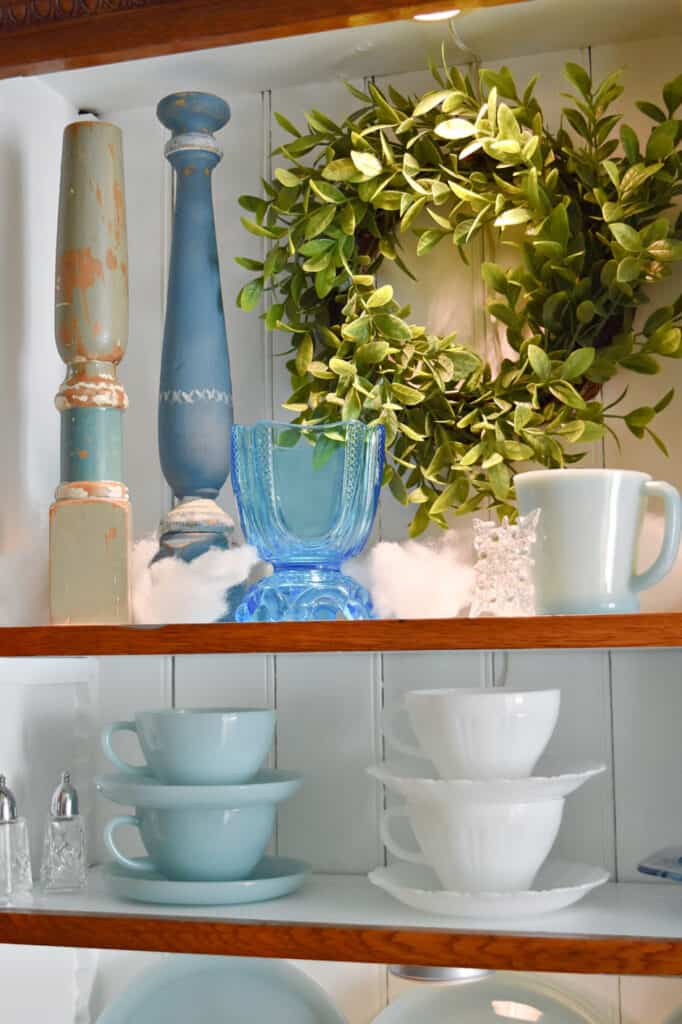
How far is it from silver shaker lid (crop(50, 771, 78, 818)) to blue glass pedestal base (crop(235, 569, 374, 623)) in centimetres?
25

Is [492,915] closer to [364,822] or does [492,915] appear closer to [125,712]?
[364,822]

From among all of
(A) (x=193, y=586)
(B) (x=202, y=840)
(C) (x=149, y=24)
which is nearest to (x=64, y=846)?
(B) (x=202, y=840)

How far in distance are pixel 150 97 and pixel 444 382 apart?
1.71ft

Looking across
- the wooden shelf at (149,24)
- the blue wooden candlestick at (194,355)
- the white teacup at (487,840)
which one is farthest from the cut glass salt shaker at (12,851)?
the wooden shelf at (149,24)

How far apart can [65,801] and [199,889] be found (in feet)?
0.61

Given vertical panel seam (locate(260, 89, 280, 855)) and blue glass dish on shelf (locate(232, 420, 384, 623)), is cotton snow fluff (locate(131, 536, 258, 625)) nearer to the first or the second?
blue glass dish on shelf (locate(232, 420, 384, 623))

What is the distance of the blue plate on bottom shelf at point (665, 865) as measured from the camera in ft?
3.39

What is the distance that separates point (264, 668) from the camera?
1357 mm

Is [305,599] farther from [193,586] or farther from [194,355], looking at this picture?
[194,355]

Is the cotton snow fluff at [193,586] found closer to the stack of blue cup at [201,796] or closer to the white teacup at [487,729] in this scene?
the stack of blue cup at [201,796]

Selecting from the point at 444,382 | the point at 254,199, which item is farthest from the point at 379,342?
the point at 254,199

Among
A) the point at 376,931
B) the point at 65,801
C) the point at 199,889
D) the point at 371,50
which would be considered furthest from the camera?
the point at 371,50

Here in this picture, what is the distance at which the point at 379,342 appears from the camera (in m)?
1.26

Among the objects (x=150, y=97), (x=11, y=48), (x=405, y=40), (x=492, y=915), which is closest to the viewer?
(x=492, y=915)
